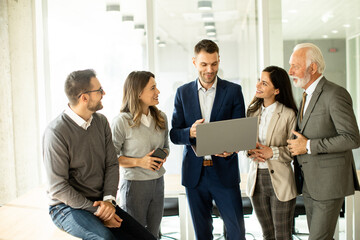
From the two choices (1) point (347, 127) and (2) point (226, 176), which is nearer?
(1) point (347, 127)

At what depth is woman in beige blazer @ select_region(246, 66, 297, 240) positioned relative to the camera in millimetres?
2432

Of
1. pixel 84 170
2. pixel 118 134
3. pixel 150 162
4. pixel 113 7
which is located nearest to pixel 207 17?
pixel 113 7

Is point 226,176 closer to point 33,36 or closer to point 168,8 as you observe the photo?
point 168,8

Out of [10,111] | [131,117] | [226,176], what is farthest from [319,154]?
[10,111]

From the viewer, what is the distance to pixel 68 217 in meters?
2.03

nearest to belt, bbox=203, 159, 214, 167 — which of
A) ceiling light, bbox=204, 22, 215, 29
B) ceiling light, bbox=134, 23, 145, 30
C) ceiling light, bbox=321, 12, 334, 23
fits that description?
ceiling light, bbox=204, 22, 215, 29

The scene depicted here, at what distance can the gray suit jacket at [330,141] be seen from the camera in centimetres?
215

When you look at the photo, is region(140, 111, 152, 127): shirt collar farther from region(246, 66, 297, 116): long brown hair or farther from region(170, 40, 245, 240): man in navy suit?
region(246, 66, 297, 116): long brown hair

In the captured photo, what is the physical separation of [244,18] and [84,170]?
2.92 m

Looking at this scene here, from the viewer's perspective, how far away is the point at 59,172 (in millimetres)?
2020

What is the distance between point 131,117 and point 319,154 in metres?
1.28

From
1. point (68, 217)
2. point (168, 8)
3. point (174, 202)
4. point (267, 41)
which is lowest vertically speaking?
point (174, 202)

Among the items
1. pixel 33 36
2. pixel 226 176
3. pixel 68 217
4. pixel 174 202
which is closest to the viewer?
pixel 68 217

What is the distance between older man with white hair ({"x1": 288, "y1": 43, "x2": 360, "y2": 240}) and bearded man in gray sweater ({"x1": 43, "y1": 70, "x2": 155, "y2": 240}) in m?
1.09
